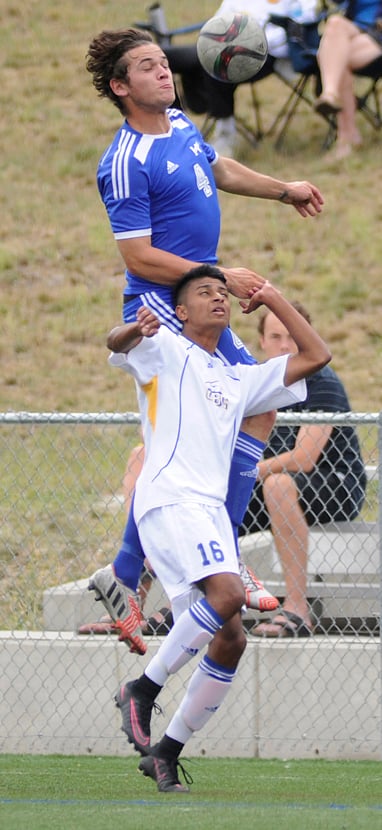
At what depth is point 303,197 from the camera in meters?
5.66

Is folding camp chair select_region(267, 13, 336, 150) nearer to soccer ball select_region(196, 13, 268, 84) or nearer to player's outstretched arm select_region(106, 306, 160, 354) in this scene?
soccer ball select_region(196, 13, 268, 84)

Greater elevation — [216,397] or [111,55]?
[111,55]

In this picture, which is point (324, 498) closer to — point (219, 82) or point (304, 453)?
point (304, 453)

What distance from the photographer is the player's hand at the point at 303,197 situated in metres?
5.63

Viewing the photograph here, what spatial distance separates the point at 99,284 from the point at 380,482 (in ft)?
21.4

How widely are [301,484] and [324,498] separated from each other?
0.16 m

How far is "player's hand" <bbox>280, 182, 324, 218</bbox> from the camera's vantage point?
18.5ft

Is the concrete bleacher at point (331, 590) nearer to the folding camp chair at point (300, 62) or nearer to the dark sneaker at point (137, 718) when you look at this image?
the dark sneaker at point (137, 718)

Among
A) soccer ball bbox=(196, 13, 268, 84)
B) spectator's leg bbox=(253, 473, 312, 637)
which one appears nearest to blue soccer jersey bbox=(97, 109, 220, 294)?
soccer ball bbox=(196, 13, 268, 84)

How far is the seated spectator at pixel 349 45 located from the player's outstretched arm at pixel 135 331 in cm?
775

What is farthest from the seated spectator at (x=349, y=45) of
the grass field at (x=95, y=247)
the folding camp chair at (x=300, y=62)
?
the grass field at (x=95, y=247)

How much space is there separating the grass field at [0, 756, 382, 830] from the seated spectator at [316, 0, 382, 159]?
721 centimetres

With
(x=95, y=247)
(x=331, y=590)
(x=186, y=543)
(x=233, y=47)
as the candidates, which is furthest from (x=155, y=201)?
(x=95, y=247)

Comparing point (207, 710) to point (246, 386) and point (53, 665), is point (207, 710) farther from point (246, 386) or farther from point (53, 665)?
point (53, 665)
